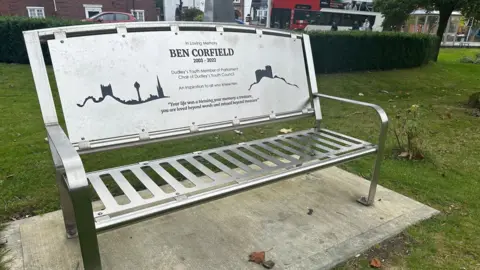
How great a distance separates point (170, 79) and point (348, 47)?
7960 mm

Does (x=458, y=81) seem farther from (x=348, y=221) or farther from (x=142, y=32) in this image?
(x=142, y=32)

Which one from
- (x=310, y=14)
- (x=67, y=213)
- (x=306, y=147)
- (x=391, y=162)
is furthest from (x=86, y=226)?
(x=310, y=14)

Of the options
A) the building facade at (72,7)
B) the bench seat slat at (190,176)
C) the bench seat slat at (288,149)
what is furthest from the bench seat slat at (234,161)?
the building facade at (72,7)

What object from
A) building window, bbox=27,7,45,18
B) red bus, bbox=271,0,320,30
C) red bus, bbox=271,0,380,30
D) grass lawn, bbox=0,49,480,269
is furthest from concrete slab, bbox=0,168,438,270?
building window, bbox=27,7,45,18

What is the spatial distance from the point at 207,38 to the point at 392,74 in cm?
895

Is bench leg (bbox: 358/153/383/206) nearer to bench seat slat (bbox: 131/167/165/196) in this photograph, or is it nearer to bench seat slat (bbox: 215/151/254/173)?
bench seat slat (bbox: 215/151/254/173)

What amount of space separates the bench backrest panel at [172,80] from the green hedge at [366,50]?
6.13 metres

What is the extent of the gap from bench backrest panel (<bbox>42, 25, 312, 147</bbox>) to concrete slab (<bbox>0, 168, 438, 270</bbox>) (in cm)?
69

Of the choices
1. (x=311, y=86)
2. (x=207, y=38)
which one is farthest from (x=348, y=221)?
(x=207, y=38)

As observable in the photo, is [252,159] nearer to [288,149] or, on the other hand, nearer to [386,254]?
[288,149]

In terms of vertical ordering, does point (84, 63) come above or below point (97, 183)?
above

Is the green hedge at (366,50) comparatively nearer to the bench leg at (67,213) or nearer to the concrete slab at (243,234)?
the concrete slab at (243,234)

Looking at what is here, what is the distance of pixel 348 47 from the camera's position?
30.6 ft

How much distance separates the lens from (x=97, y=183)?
199cm
